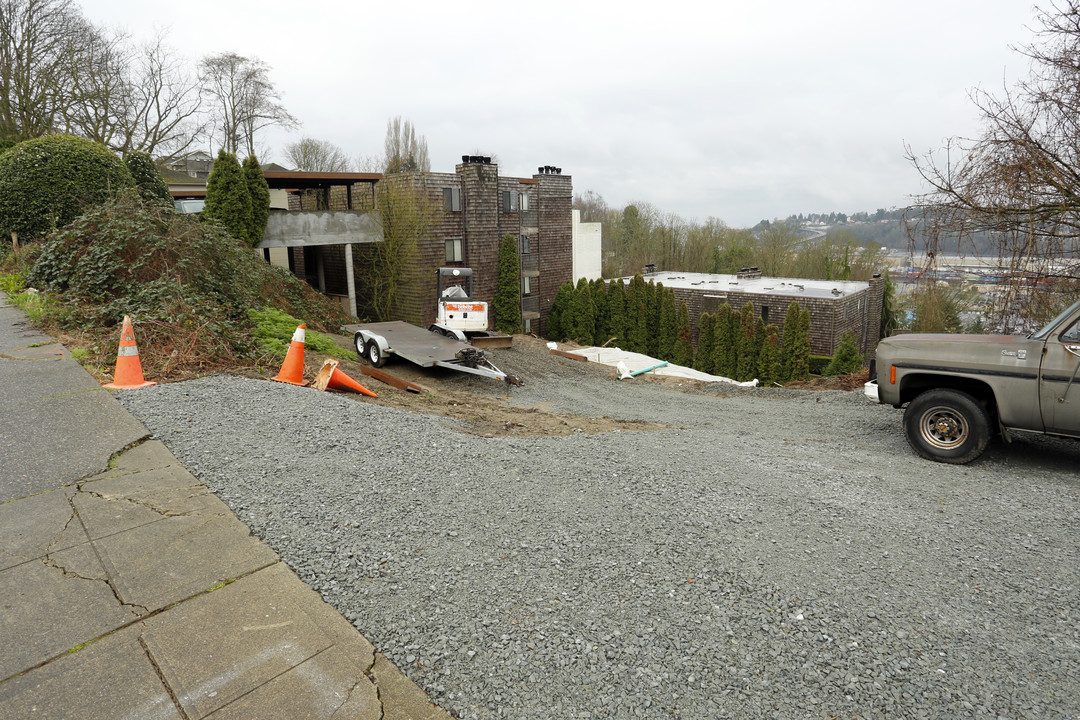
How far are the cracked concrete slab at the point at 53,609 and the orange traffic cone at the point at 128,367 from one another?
12.7 ft

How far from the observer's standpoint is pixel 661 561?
391cm

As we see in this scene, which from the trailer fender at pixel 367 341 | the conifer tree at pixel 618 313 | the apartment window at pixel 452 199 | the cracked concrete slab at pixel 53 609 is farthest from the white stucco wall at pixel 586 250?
the cracked concrete slab at pixel 53 609

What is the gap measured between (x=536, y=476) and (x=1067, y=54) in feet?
22.8

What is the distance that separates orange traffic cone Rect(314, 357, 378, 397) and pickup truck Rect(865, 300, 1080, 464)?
22.5ft

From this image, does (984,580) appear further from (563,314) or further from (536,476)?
(563,314)

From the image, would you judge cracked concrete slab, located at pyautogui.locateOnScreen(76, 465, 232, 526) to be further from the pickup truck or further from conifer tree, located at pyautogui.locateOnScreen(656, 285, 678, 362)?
conifer tree, located at pyautogui.locateOnScreen(656, 285, 678, 362)

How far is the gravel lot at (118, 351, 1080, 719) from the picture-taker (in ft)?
9.63

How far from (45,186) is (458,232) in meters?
15.2

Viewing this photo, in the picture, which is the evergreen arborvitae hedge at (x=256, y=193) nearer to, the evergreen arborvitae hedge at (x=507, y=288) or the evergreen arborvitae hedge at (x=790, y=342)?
the evergreen arborvitae hedge at (x=507, y=288)

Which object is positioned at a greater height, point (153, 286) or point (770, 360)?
point (153, 286)

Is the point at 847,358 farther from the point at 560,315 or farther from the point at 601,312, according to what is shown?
the point at 560,315

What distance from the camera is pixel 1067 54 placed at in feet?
20.8

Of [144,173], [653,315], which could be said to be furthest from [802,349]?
[144,173]

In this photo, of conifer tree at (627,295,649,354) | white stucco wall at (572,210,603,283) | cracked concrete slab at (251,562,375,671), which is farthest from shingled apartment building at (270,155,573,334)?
cracked concrete slab at (251,562,375,671)
